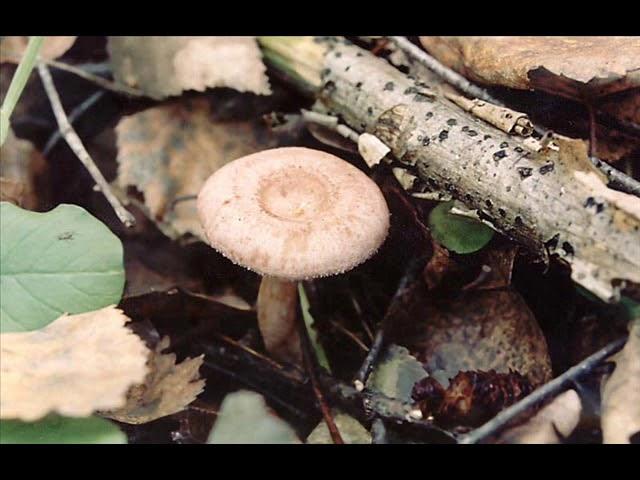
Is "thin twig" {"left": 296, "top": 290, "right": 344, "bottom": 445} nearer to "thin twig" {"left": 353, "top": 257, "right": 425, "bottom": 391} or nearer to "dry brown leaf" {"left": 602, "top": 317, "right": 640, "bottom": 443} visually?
"thin twig" {"left": 353, "top": 257, "right": 425, "bottom": 391}

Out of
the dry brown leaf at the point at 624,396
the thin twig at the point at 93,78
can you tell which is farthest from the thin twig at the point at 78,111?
the dry brown leaf at the point at 624,396

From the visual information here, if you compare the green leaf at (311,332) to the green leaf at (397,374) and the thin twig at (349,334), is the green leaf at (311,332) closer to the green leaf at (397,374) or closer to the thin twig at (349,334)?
the thin twig at (349,334)

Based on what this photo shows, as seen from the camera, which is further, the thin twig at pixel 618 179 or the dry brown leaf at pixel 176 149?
the dry brown leaf at pixel 176 149

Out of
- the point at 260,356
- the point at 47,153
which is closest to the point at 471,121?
the point at 260,356

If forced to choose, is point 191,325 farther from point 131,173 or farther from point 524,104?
point 524,104

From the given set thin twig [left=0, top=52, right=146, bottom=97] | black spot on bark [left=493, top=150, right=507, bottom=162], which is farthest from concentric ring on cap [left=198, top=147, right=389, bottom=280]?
thin twig [left=0, top=52, right=146, bottom=97]

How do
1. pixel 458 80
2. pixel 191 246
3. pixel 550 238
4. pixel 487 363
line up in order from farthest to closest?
pixel 191 246
pixel 458 80
pixel 487 363
pixel 550 238

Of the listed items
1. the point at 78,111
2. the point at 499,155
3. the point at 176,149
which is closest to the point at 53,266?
the point at 176,149
